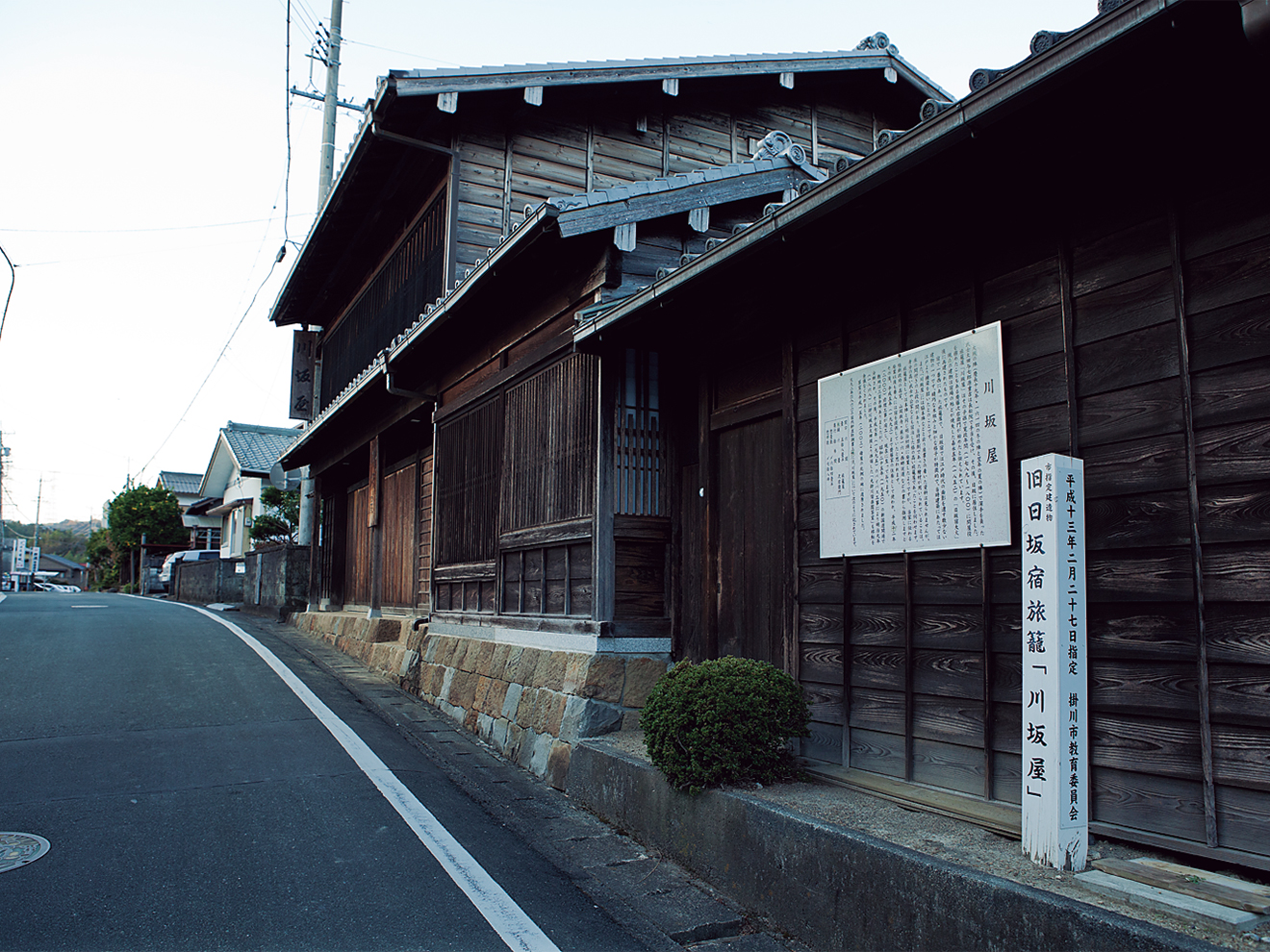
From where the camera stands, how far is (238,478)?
44156mm

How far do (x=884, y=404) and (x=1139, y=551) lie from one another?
1.99 m

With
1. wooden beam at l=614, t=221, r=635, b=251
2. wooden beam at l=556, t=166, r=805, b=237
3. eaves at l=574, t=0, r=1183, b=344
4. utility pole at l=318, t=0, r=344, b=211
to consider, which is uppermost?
utility pole at l=318, t=0, r=344, b=211

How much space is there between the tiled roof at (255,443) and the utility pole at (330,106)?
18.9 metres

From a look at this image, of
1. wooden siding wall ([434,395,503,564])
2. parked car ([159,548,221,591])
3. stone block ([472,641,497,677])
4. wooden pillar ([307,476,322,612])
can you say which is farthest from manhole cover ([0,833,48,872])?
parked car ([159,548,221,591])

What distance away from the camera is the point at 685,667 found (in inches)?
254

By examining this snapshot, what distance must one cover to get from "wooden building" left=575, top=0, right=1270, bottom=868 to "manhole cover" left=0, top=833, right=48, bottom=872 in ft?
16.9

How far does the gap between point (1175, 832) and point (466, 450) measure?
398 inches

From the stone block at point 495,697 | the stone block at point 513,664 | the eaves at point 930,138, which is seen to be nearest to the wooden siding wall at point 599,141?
the stone block at point 513,664

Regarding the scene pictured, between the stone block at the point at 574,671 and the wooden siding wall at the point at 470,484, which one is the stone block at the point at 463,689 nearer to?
the wooden siding wall at the point at 470,484

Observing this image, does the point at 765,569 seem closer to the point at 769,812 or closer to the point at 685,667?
the point at 685,667

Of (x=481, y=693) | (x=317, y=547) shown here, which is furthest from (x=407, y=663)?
(x=317, y=547)

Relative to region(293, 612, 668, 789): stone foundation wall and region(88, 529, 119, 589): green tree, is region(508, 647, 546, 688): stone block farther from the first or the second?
region(88, 529, 119, 589): green tree

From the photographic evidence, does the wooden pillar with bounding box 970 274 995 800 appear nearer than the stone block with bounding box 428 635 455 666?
Yes

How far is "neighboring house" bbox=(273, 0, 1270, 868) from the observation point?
13.2ft
